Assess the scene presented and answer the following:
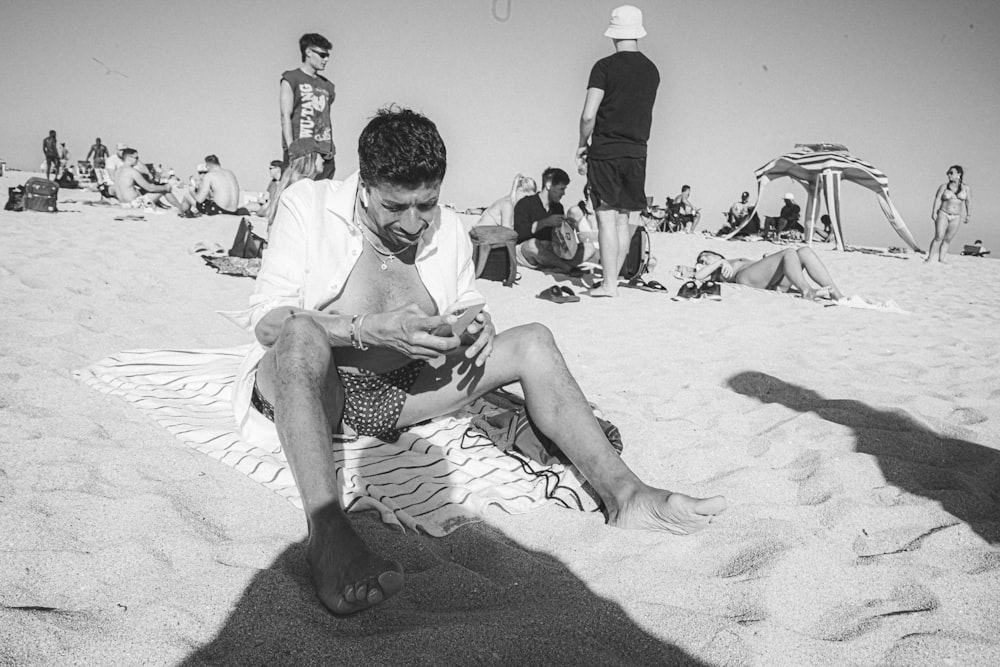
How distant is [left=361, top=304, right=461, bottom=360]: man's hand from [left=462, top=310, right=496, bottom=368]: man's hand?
0.46 feet

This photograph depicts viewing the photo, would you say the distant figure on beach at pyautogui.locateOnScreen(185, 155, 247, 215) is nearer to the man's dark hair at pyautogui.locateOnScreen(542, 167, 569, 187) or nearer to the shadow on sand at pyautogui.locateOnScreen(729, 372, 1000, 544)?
the man's dark hair at pyautogui.locateOnScreen(542, 167, 569, 187)

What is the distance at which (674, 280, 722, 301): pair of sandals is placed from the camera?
21.0 ft

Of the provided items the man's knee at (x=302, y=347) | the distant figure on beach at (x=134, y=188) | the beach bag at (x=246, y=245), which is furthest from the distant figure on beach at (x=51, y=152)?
the man's knee at (x=302, y=347)

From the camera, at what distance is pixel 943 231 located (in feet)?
39.6

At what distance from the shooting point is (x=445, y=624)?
4.64 ft

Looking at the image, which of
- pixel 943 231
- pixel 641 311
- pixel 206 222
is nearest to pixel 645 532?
pixel 641 311

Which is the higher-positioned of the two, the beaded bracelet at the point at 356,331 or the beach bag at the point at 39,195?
the beach bag at the point at 39,195

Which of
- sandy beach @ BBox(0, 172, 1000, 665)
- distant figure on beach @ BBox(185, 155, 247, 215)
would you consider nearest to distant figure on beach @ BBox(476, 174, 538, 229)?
sandy beach @ BBox(0, 172, 1000, 665)

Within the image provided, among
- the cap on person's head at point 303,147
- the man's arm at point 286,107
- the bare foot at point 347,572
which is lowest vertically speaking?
the bare foot at point 347,572

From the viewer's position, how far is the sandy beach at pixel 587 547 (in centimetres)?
136

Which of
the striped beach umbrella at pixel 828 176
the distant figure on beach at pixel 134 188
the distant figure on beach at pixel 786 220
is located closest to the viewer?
the distant figure on beach at pixel 134 188

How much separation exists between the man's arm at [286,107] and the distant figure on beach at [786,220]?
15446 millimetres

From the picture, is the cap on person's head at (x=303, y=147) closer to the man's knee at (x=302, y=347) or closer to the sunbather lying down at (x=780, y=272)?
the man's knee at (x=302, y=347)

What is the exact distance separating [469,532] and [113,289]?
4.38m
